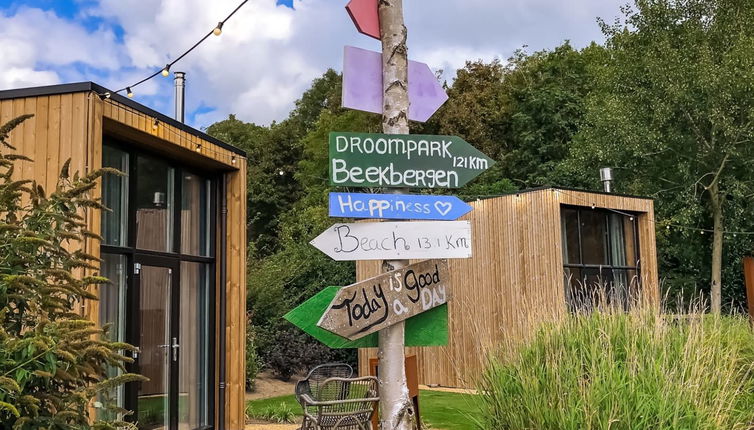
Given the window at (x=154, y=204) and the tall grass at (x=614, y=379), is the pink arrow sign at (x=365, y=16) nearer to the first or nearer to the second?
the tall grass at (x=614, y=379)

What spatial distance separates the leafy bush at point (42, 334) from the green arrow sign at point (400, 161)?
49.6 inches

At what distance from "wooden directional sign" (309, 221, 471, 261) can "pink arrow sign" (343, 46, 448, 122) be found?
2.10 feet

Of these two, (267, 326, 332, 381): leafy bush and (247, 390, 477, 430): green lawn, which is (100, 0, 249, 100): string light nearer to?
(247, 390, 477, 430): green lawn

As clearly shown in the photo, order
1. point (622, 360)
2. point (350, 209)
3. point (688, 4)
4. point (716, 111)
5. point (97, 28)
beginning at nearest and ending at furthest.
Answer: point (350, 209)
point (622, 360)
point (97, 28)
point (716, 111)
point (688, 4)

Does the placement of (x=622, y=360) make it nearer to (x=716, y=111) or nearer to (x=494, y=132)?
(x=716, y=111)

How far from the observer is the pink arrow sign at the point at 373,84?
11.9ft

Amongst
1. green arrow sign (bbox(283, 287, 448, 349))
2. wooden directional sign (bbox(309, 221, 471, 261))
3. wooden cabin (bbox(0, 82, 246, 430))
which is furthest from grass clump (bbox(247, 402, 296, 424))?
wooden directional sign (bbox(309, 221, 471, 261))

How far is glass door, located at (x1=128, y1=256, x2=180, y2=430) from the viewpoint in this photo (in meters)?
5.71

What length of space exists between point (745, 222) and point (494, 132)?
743 cm

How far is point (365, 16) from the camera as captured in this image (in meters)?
3.71

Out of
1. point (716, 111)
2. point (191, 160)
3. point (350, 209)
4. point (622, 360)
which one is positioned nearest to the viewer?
point (350, 209)

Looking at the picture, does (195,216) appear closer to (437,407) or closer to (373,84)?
(373,84)

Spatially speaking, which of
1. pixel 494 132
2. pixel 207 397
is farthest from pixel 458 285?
pixel 494 132

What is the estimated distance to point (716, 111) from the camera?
13.9 metres
